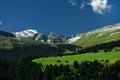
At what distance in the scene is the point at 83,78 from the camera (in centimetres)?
18500

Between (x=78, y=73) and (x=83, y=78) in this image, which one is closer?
(x=83, y=78)

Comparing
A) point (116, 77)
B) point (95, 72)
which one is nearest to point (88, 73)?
point (95, 72)

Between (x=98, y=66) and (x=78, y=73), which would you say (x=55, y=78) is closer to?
(x=78, y=73)

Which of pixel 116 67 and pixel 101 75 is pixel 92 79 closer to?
pixel 101 75

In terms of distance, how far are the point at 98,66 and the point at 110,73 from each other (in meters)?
15.7

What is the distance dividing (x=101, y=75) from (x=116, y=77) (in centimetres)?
884

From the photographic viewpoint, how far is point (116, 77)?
182000mm

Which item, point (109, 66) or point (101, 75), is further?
point (109, 66)

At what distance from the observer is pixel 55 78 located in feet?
653

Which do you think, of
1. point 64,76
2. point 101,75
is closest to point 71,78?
point 64,76

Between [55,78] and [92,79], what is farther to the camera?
[55,78]

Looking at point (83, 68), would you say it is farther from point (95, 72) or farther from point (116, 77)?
point (116, 77)

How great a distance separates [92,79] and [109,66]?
70.9ft

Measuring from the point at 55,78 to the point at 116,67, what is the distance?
38422mm
